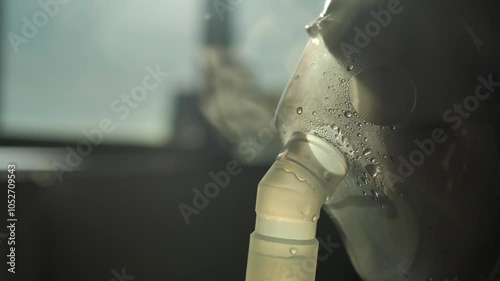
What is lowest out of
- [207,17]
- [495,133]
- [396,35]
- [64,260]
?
[64,260]

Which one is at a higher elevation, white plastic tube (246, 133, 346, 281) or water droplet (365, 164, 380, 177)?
water droplet (365, 164, 380, 177)

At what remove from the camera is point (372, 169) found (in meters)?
0.53

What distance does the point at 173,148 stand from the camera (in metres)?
0.87

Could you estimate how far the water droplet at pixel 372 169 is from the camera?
53cm

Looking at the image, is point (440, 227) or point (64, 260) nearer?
point (440, 227)

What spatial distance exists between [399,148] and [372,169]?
4 cm

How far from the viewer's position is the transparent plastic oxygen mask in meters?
0.50

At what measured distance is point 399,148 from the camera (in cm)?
52

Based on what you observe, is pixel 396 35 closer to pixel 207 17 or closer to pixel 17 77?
pixel 207 17

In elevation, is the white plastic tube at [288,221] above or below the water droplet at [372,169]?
below

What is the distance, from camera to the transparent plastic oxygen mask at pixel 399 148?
50cm

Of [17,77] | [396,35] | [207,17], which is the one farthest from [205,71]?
[396,35]

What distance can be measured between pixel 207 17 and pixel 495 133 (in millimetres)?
529

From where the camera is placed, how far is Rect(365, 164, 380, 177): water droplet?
0.53 meters
